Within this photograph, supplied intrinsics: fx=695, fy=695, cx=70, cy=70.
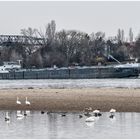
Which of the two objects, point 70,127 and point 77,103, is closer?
point 70,127

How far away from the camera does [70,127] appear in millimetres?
34312

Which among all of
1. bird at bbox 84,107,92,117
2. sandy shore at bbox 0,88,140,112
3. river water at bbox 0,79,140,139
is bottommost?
river water at bbox 0,79,140,139

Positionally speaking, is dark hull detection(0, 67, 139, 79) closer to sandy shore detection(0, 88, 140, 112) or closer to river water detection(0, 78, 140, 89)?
river water detection(0, 78, 140, 89)

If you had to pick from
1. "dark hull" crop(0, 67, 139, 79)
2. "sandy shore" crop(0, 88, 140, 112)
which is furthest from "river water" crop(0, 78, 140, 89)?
"dark hull" crop(0, 67, 139, 79)

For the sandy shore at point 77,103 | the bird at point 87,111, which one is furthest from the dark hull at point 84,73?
the bird at point 87,111

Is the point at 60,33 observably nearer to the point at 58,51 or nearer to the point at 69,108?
the point at 58,51

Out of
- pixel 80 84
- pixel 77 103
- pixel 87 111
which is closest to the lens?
pixel 87 111

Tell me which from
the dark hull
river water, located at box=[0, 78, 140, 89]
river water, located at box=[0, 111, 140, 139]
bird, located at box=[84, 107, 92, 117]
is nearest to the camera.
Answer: river water, located at box=[0, 111, 140, 139]

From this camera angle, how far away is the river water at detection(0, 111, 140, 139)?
102 ft

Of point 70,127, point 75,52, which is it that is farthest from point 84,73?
point 70,127

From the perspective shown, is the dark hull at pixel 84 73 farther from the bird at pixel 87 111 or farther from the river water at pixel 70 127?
the river water at pixel 70 127

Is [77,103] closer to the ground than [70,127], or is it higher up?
higher up

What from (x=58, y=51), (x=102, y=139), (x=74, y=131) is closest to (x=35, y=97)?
(x=74, y=131)

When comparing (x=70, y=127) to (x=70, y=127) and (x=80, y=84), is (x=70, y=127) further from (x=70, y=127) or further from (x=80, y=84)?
(x=80, y=84)
